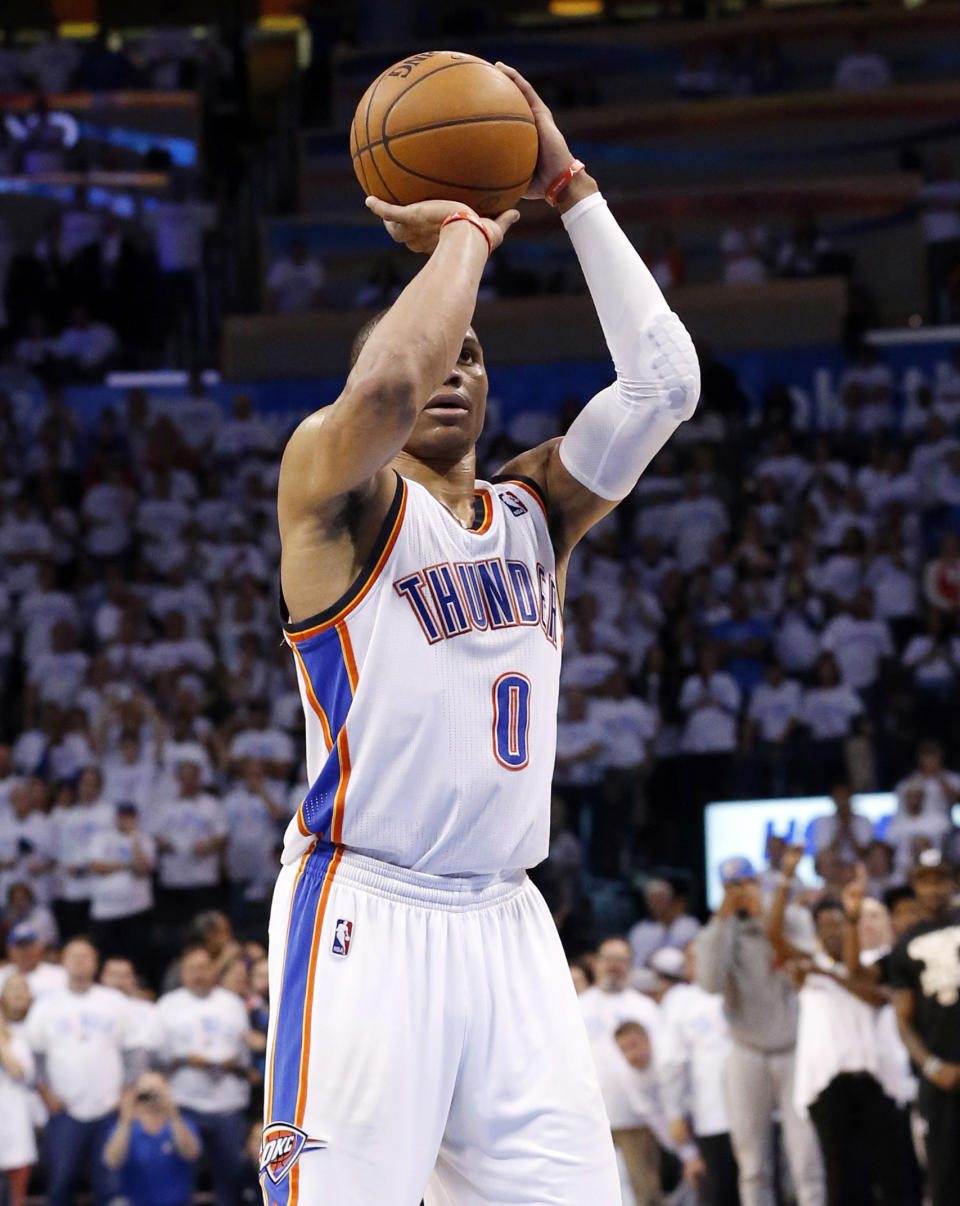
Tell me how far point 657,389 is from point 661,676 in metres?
9.79

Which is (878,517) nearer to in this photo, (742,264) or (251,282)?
(742,264)

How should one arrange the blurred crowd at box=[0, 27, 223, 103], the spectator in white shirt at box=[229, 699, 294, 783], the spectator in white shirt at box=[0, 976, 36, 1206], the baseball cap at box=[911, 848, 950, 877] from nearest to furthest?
the baseball cap at box=[911, 848, 950, 877]
the spectator in white shirt at box=[0, 976, 36, 1206]
the spectator in white shirt at box=[229, 699, 294, 783]
the blurred crowd at box=[0, 27, 223, 103]

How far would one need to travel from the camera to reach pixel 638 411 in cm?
362

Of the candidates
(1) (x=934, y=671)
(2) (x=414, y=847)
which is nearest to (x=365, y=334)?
(2) (x=414, y=847)

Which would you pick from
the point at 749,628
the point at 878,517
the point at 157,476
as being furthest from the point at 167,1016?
the point at 878,517

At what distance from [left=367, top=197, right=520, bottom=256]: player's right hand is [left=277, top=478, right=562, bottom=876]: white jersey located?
19.7 inches

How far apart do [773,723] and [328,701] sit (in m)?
9.81

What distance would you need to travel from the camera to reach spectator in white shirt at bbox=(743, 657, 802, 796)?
12133 mm

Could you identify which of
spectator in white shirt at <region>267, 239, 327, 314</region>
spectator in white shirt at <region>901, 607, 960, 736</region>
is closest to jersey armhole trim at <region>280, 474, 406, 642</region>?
spectator in white shirt at <region>901, 607, 960, 736</region>

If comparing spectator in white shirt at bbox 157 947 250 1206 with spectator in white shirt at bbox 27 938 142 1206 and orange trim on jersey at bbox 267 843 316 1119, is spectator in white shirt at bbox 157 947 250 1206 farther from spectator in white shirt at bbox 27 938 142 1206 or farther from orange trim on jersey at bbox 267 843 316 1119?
orange trim on jersey at bbox 267 843 316 1119

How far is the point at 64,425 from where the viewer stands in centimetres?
1611

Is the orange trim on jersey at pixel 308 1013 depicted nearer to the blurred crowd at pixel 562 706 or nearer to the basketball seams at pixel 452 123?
the basketball seams at pixel 452 123

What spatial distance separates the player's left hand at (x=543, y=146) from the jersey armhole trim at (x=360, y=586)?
852 millimetres

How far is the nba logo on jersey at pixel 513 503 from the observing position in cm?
363
